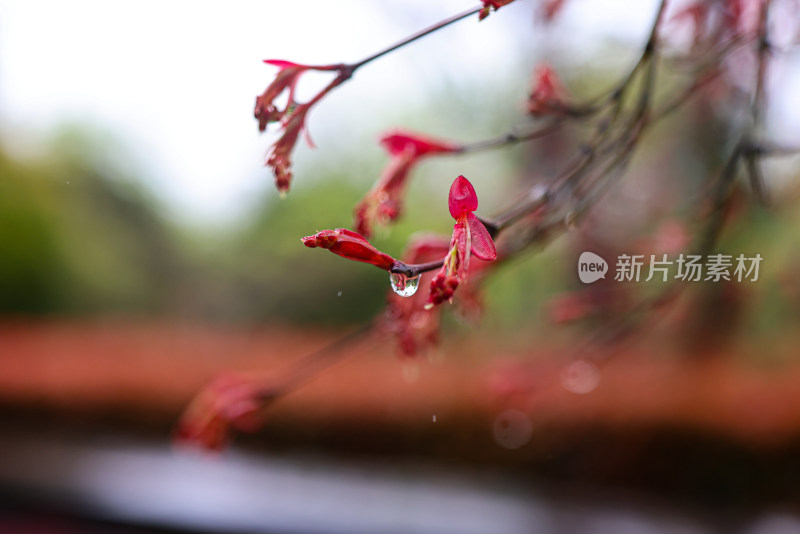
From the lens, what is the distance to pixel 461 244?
0.64 feet

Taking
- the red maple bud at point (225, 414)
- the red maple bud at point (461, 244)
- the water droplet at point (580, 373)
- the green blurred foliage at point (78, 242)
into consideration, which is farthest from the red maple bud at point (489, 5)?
the green blurred foliage at point (78, 242)

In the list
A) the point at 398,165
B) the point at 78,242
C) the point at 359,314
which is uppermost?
the point at 78,242

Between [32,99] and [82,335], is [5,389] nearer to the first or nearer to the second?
[82,335]

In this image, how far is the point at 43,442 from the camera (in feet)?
3.59

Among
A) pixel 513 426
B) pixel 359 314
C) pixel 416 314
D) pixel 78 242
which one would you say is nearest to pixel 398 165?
pixel 416 314

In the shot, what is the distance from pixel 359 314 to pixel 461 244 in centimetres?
115

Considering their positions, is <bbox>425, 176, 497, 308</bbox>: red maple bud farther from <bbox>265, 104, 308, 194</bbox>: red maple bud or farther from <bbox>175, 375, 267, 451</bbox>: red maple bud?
<bbox>175, 375, 267, 451</bbox>: red maple bud

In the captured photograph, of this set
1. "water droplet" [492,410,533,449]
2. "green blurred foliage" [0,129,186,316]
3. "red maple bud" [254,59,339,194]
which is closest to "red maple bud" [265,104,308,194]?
"red maple bud" [254,59,339,194]

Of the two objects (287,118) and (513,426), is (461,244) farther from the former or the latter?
(513,426)

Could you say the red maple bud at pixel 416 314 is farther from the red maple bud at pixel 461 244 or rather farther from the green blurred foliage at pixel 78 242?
the green blurred foliage at pixel 78 242

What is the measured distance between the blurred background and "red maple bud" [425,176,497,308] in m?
0.28

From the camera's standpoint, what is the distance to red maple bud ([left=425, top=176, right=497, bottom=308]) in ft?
0.59

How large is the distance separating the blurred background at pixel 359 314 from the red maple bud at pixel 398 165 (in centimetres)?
19

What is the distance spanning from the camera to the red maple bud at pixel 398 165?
12.0 inches
